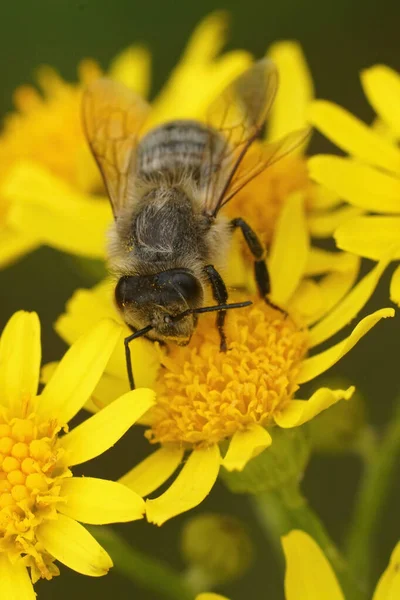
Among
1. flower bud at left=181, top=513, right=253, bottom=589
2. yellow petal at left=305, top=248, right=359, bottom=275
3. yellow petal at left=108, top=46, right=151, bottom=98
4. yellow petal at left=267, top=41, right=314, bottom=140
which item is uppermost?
yellow petal at left=108, top=46, right=151, bottom=98

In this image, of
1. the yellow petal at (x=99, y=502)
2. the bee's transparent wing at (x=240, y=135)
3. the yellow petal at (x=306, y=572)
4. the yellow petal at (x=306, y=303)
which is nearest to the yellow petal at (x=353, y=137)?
the bee's transparent wing at (x=240, y=135)

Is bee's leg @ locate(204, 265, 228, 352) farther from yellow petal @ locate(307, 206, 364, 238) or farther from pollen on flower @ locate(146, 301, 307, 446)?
yellow petal @ locate(307, 206, 364, 238)

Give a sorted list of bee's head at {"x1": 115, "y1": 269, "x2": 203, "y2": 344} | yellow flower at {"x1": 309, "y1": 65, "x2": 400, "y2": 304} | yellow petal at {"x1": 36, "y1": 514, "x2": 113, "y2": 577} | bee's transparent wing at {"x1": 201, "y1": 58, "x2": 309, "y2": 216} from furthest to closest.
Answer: bee's transparent wing at {"x1": 201, "y1": 58, "x2": 309, "y2": 216}, yellow flower at {"x1": 309, "y1": 65, "x2": 400, "y2": 304}, bee's head at {"x1": 115, "y1": 269, "x2": 203, "y2": 344}, yellow petal at {"x1": 36, "y1": 514, "x2": 113, "y2": 577}

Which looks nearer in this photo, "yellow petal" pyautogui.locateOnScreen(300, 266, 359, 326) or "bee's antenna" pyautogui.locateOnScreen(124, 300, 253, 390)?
"bee's antenna" pyautogui.locateOnScreen(124, 300, 253, 390)

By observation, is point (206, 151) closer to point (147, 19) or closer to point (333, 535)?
point (333, 535)

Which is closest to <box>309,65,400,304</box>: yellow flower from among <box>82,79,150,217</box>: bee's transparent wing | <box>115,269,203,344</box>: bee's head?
<box>115,269,203,344</box>: bee's head

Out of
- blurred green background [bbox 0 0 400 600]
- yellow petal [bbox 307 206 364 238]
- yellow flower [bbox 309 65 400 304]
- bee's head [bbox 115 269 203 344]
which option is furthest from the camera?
blurred green background [bbox 0 0 400 600]

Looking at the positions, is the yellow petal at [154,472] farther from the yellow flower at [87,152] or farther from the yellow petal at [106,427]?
the yellow flower at [87,152]

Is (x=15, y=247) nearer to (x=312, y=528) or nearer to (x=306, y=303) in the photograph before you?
(x=306, y=303)

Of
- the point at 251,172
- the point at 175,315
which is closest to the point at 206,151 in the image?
the point at 251,172
